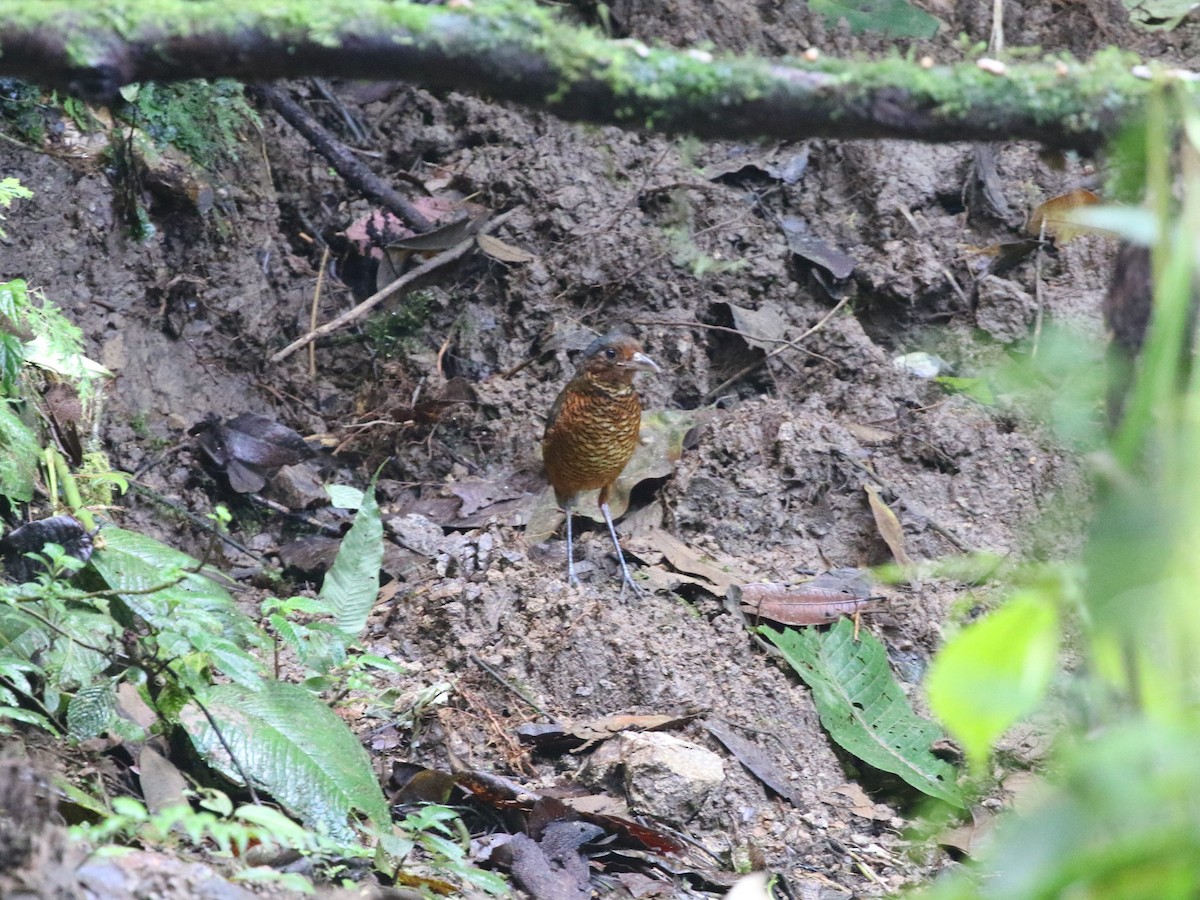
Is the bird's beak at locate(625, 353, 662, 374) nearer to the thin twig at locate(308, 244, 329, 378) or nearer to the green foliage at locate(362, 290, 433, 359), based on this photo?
the green foliage at locate(362, 290, 433, 359)

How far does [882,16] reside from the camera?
6250mm

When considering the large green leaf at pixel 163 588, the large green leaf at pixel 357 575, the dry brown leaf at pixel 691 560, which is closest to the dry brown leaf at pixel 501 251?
the dry brown leaf at pixel 691 560

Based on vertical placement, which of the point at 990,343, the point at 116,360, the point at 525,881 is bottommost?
the point at 525,881

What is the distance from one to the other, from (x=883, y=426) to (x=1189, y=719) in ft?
15.8

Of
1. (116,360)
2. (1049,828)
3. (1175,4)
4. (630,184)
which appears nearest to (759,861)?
(1049,828)

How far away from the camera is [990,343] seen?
6078mm

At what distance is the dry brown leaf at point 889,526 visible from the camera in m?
5.01

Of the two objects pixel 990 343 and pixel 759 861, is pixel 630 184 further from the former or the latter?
pixel 759 861

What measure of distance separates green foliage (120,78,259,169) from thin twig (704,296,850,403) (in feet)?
8.60

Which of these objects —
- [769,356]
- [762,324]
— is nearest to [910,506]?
[769,356]

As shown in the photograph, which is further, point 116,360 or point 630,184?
point 630,184

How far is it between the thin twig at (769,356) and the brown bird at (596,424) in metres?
0.49

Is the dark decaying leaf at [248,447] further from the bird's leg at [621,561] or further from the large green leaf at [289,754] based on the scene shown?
the large green leaf at [289,754]

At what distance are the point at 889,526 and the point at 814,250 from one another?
183 cm
